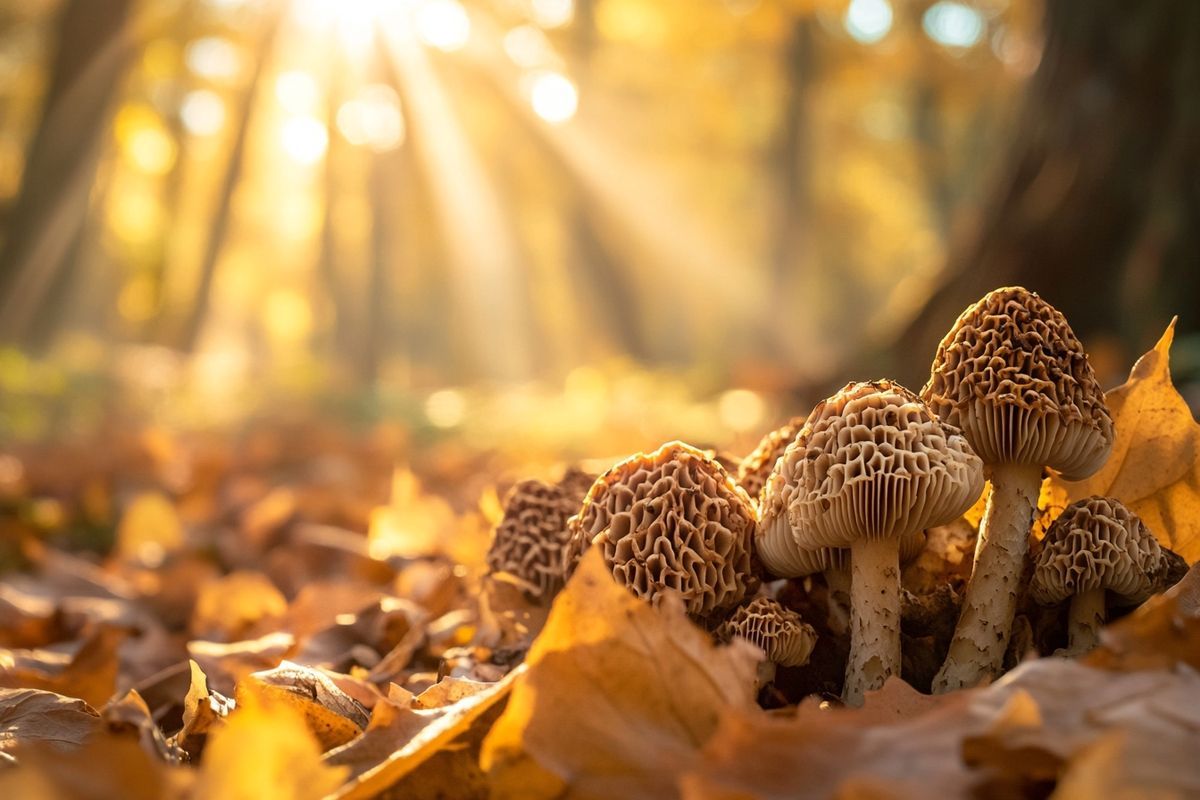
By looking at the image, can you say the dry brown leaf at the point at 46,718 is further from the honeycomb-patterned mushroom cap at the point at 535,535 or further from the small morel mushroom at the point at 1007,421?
the small morel mushroom at the point at 1007,421

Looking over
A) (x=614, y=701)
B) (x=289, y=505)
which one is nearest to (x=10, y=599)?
(x=289, y=505)

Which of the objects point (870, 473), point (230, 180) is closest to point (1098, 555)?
point (870, 473)

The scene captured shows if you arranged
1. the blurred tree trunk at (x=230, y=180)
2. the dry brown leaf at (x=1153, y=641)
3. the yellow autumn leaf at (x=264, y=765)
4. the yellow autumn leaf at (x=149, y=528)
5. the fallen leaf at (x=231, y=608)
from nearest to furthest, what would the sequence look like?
1. the yellow autumn leaf at (x=264, y=765)
2. the dry brown leaf at (x=1153, y=641)
3. the fallen leaf at (x=231, y=608)
4. the yellow autumn leaf at (x=149, y=528)
5. the blurred tree trunk at (x=230, y=180)

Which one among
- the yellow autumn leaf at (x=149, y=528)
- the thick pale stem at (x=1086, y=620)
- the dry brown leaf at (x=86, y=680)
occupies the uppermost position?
the thick pale stem at (x=1086, y=620)

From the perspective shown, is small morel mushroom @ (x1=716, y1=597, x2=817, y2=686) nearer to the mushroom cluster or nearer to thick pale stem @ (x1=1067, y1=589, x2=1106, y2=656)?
the mushroom cluster

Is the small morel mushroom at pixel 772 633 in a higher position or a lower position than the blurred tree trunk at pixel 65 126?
lower

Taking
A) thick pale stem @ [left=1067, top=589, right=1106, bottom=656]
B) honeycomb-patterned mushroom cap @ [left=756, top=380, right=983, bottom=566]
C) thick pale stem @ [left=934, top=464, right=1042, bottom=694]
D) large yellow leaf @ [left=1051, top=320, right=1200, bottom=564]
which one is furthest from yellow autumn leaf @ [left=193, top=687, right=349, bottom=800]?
large yellow leaf @ [left=1051, top=320, right=1200, bottom=564]

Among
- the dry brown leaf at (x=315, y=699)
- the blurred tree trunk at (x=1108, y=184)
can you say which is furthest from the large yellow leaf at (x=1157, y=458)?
the blurred tree trunk at (x=1108, y=184)
